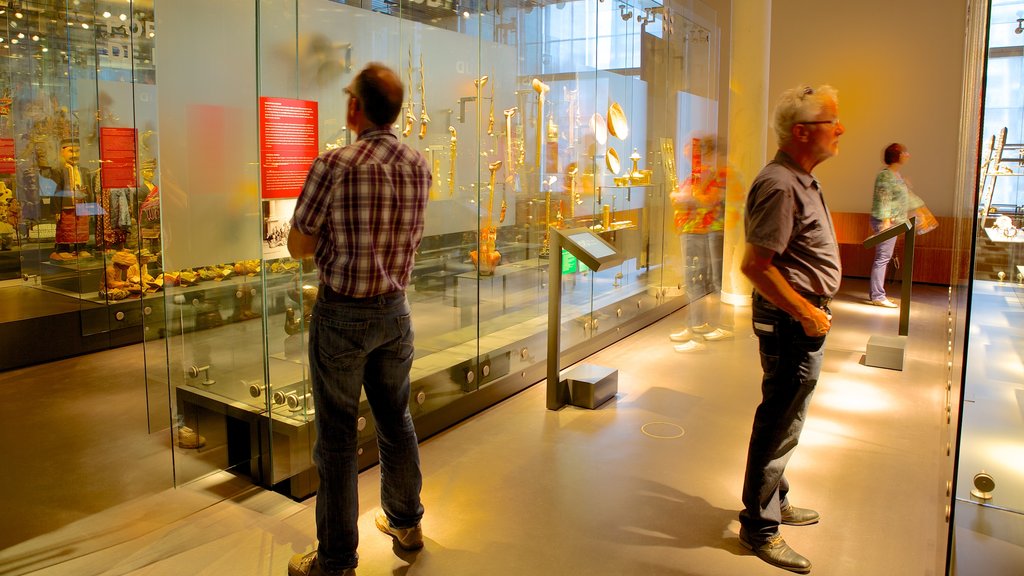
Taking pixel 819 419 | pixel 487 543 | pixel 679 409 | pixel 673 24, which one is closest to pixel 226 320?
pixel 487 543

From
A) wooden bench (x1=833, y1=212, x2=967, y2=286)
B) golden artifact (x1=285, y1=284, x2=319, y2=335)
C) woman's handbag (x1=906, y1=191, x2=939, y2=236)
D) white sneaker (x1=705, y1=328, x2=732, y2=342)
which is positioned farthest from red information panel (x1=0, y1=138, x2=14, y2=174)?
wooden bench (x1=833, y1=212, x2=967, y2=286)

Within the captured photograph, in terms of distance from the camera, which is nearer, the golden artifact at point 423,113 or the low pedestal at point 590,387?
the golden artifact at point 423,113

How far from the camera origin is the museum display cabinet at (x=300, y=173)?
3271 mm

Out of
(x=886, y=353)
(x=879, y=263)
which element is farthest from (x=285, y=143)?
(x=879, y=263)

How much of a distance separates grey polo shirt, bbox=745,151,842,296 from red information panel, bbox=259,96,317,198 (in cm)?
192

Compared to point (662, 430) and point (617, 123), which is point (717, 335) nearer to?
point (617, 123)

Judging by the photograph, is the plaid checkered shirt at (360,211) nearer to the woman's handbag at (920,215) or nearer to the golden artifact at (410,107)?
the golden artifact at (410,107)

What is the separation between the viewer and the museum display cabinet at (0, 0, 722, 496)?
327 cm

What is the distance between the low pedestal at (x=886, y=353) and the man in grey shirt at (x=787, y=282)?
3305mm

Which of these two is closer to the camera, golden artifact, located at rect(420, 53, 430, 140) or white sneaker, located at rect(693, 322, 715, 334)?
golden artifact, located at rect(420, 53, 430, 140)

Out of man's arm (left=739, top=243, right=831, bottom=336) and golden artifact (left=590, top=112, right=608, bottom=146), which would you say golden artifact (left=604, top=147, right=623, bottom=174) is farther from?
man's arm (left=739, top=243, right=831, bottom=336)

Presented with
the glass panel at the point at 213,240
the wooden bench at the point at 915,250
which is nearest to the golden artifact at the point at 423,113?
the glass panel at the point at 213,240

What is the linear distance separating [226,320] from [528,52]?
295 cm

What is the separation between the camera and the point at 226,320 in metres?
3.62
